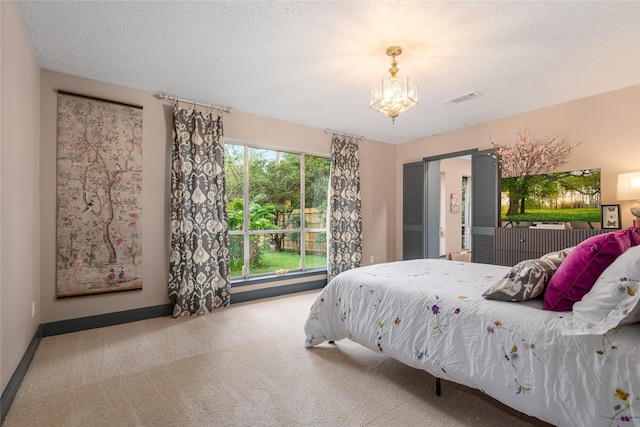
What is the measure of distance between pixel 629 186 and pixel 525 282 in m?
2.52

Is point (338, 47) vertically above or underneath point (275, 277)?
above

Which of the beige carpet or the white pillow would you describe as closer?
the white pillow

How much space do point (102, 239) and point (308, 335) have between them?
2357 millimetres

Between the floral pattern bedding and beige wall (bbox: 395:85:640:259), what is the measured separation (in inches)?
87.8

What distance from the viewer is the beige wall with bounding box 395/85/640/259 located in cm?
344

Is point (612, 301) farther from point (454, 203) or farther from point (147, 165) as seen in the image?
point (454, 203)

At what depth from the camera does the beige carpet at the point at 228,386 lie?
72.5 inches

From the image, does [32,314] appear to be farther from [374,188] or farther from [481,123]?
[481,123]

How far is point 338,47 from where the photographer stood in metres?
2.67

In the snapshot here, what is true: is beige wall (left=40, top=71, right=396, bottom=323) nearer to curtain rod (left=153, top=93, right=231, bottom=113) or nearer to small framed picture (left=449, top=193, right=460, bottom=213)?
curtain rod (left=153, top=93, right=231, bottom=113)

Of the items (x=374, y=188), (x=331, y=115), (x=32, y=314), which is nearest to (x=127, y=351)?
(x=32, y=314)

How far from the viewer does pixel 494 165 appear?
4.52m

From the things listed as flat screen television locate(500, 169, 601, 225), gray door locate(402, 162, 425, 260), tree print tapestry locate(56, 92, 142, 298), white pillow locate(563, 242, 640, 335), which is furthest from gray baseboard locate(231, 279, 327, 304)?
white pillow locate(563, 242, 640, 335)

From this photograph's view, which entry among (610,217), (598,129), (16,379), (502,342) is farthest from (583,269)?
(16,379)
